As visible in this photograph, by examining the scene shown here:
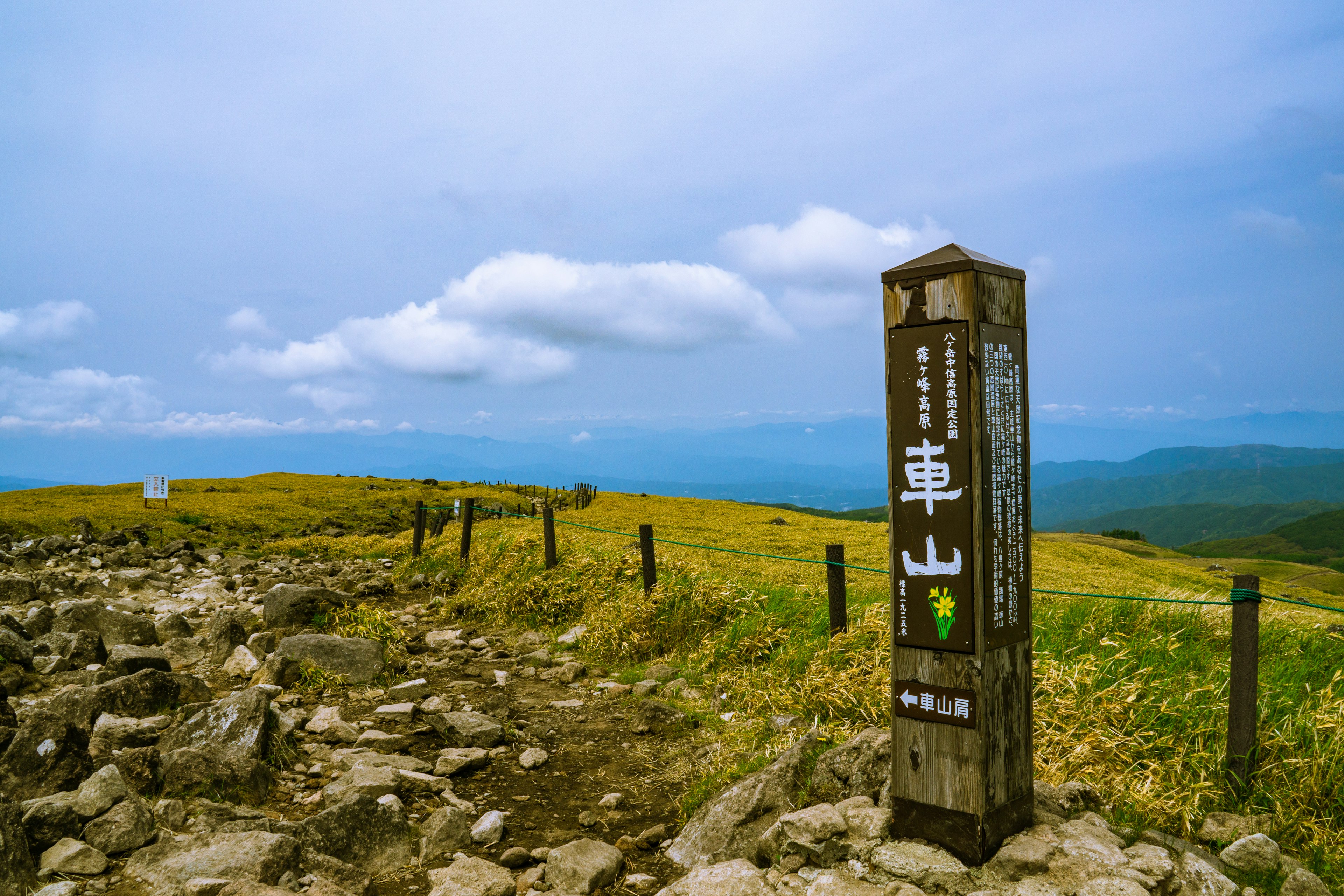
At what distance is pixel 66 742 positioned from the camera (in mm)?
5875

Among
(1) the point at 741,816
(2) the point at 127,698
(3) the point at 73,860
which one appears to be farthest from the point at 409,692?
(1) the point at 741,816

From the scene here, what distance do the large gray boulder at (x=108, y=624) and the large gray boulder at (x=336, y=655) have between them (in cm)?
314

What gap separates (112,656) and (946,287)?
9.90m

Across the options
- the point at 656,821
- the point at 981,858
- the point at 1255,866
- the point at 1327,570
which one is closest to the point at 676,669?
the point at 656,821

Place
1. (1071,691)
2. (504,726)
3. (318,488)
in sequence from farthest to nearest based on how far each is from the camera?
(318,488) < (504,726) < (1071,691)

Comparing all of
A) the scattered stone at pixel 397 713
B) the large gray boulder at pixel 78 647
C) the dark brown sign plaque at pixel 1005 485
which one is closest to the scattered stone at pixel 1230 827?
the dark brown sign plaque at pixel 1005 485

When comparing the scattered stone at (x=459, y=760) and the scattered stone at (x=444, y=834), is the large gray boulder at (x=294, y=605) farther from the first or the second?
the scattered stone at (x=444, y=834)

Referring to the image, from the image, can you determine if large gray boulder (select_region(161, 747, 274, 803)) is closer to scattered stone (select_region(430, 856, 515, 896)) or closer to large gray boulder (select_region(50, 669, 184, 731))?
large gray boulder (select_region(50, 669, 184, 731))

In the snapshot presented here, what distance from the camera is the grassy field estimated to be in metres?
5.34

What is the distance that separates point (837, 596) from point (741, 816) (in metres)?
3.37

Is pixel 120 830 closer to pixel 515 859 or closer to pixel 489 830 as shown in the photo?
pixel 489 830

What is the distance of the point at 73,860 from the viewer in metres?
4.61

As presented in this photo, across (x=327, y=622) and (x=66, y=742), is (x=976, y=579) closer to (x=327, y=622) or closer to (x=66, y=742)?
(x=66, y=742)

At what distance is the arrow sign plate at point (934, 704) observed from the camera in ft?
14.2
